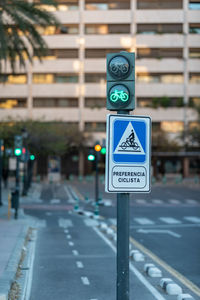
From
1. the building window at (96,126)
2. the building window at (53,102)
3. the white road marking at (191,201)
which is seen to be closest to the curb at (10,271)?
the white road marking at (191,201)

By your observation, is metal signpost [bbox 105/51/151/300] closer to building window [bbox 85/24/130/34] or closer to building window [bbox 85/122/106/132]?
building window [bbox 85/122/106/132]

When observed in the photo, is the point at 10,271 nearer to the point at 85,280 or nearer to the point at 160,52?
the point at 85,280

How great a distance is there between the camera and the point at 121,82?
530 centimetres

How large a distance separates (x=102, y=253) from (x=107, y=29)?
5772 centimetres

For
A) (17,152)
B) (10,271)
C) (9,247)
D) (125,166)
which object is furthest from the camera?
(17,152)

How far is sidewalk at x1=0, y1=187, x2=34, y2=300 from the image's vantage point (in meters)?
9.48

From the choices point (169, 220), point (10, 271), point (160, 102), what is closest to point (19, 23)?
point (169, 220)

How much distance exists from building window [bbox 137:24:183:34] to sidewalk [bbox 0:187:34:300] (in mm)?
49465

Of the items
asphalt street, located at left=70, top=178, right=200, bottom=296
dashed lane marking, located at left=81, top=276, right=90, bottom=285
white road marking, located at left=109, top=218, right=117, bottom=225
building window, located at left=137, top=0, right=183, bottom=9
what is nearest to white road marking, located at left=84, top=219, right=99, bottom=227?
white road marking, located at left=109, top=218, right=117, bottom=225

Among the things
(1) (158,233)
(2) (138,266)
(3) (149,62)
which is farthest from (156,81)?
(2) (138,266)

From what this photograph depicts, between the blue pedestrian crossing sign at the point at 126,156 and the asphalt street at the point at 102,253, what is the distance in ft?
15.4

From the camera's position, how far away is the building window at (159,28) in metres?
68.1

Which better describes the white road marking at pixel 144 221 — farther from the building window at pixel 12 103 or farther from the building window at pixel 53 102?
the building window at pixel 12 103

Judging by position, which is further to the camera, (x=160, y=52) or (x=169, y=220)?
(x=160, y=52)
